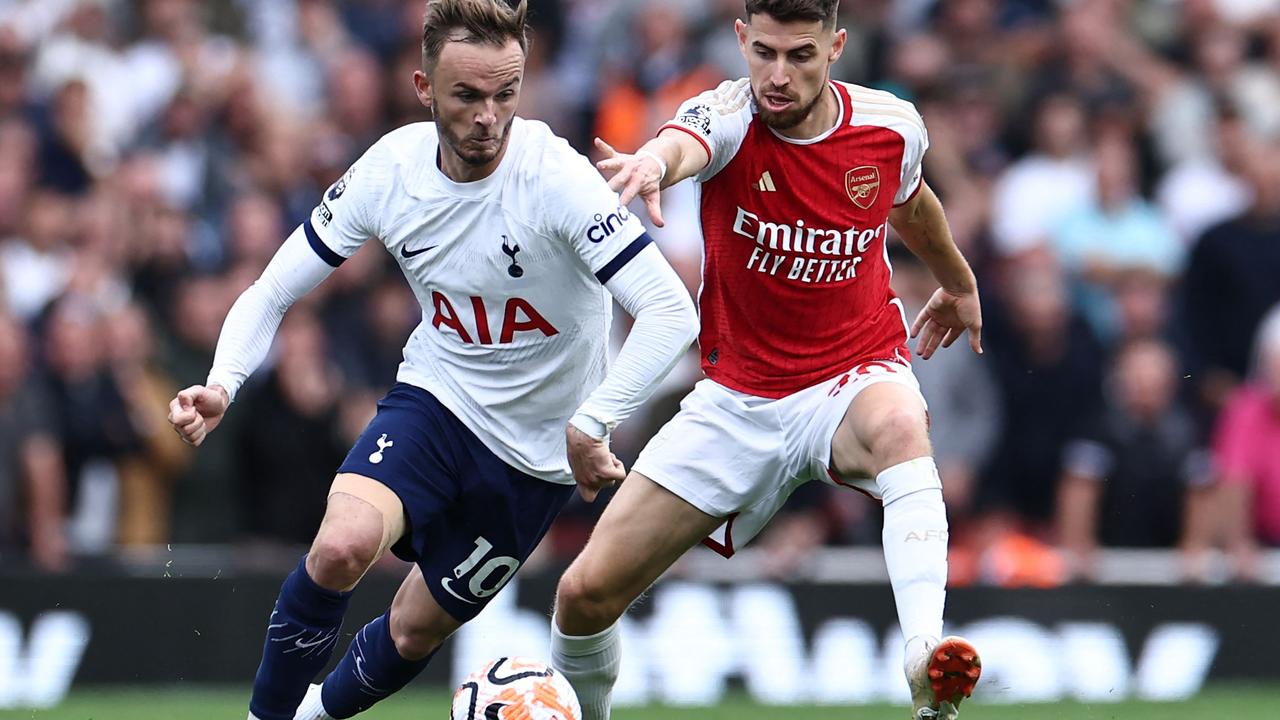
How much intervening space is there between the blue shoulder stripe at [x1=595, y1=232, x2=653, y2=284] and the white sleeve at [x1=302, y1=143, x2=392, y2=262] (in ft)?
2.95

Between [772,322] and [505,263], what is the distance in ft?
3.37

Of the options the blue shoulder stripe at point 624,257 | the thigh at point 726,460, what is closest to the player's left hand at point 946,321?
the thigh at point 726,460

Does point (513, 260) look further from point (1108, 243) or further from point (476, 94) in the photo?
point (1108, 243)

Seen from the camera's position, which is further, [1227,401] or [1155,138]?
[1155,138]

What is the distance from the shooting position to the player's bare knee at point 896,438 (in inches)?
269

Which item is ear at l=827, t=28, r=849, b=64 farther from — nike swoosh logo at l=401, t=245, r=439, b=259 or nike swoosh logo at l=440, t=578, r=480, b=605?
nike swoosh logo at l=440, t=578, r=480, b=605

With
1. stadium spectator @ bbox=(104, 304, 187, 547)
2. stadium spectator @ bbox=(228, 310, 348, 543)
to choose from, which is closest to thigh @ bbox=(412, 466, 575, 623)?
stadium spectator @ bbox=(228, 310, 348, 543)

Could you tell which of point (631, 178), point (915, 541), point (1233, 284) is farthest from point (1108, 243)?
point (631, 178)

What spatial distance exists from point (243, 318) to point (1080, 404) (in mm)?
6398

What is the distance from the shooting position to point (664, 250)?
1248 cm

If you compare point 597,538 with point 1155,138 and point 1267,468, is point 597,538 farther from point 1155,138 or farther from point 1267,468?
point 1155,138

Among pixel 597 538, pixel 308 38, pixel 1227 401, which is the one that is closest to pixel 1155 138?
pixel 1227 401

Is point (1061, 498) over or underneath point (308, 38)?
underneath

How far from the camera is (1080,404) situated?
1203 cm
